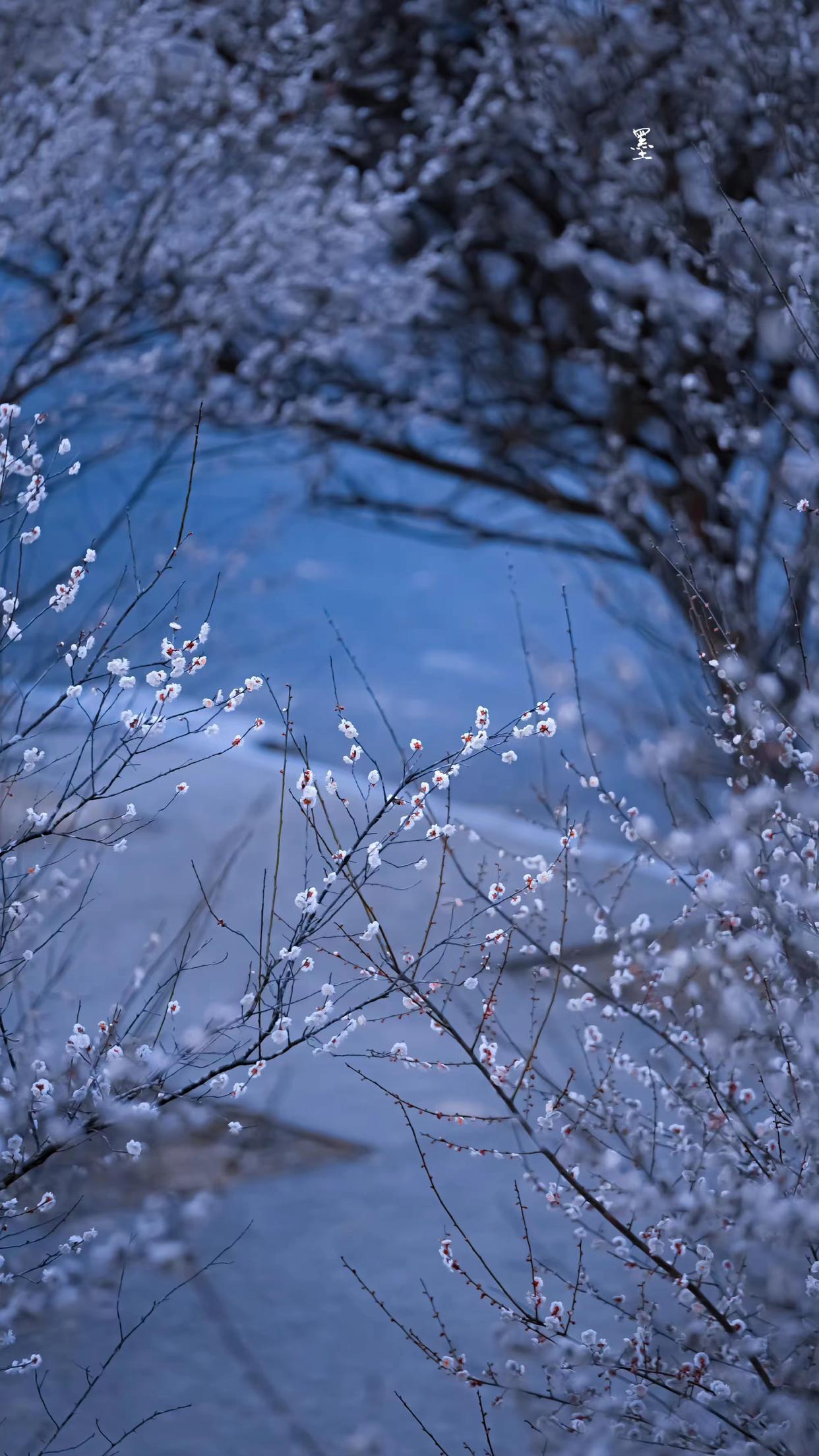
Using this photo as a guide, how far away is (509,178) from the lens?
8555 millimetres

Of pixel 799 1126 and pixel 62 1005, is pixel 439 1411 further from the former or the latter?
pixel 62 1005

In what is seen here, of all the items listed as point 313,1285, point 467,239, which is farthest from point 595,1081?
point 467,239

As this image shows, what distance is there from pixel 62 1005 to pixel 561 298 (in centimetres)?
574

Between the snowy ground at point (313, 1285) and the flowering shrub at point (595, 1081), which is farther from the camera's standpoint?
the snowy ground at point (313, 1285)

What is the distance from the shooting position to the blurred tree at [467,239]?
5695 mm

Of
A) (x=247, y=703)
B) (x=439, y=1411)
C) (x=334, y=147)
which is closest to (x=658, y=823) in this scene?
(x=247, y=703)

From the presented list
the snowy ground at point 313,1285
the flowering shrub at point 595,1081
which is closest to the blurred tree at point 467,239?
the flowering shrub at point 595,1081

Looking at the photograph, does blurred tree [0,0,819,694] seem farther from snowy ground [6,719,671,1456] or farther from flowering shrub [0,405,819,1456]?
snowy ground [6,719,671,1456]

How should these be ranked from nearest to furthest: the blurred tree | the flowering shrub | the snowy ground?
1. the flowering shrub
2. the snowy ground
3. the blurred tree

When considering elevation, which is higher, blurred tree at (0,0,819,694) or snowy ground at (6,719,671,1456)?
blurred tree at (0,0,819,694)

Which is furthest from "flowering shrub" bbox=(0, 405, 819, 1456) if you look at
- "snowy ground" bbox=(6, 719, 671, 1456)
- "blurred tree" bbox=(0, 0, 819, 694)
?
"blurred tree" bbox=(0, 0, 819, 694)

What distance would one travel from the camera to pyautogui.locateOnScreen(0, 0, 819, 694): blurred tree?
5.70 meters

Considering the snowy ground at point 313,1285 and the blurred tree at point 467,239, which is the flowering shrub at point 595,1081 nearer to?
the snowy ground at point 313,1285

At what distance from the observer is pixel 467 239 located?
322 inches
